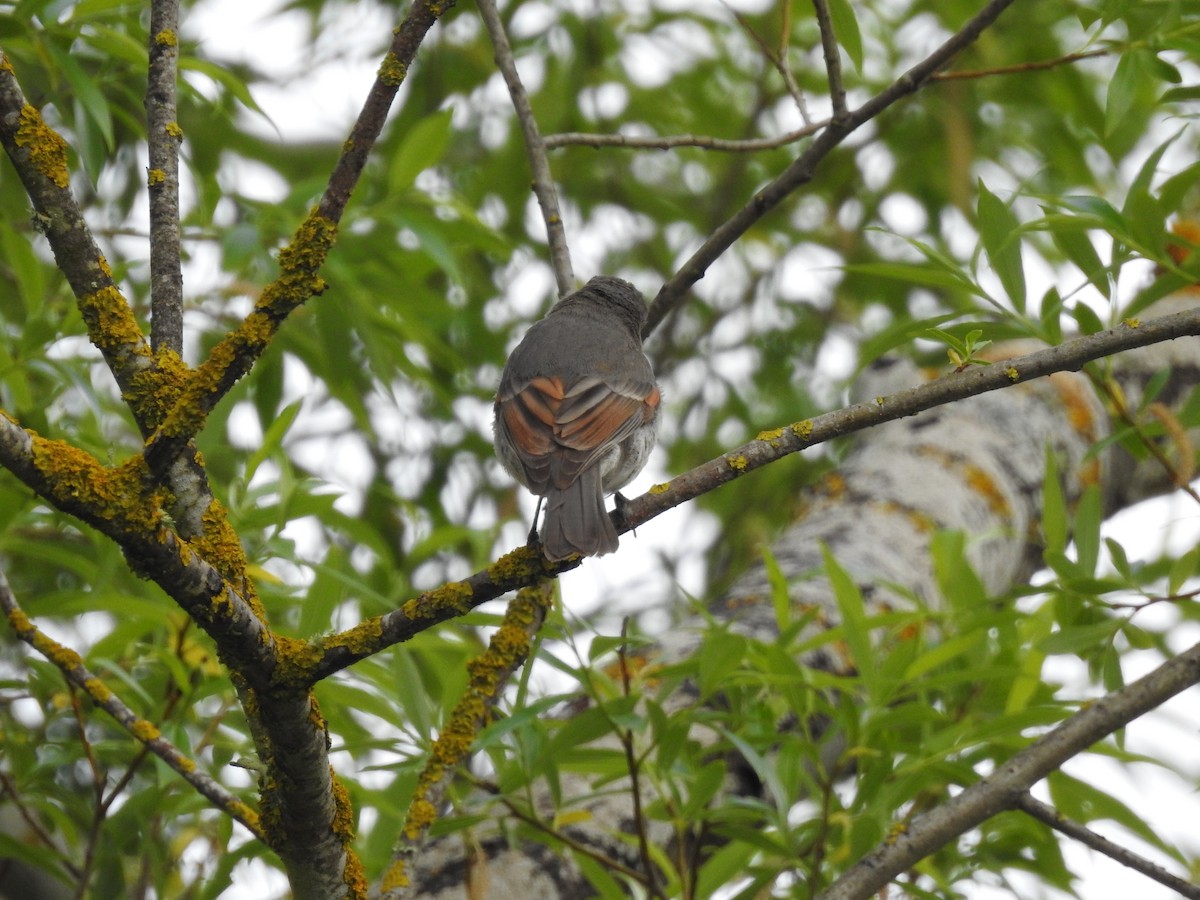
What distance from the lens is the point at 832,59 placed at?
308 cm

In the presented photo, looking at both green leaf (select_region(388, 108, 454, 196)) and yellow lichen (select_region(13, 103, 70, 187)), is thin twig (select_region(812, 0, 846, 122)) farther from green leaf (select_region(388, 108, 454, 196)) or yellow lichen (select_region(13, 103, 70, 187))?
yellow lichen (select_region(13, 103, 70, 187))

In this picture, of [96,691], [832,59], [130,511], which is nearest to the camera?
[130,511]

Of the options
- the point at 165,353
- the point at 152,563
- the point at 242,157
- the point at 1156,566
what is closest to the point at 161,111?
the point at 165,353

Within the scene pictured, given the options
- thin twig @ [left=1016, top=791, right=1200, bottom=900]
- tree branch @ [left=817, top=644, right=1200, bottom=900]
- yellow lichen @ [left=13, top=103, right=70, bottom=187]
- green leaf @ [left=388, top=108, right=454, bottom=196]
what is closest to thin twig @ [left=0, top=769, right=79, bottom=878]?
yellow lichen @ [left=13, top=103, right=70, bottom=187]

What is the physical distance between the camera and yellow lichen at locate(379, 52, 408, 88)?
7.56 feet

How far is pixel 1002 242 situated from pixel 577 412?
4.49ft

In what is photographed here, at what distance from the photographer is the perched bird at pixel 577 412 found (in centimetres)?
354

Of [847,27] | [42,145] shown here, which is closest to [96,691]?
[42,145]

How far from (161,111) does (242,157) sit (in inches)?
151

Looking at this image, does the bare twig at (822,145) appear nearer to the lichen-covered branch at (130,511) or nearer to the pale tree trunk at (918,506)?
the pale tree trunk at (918,506)

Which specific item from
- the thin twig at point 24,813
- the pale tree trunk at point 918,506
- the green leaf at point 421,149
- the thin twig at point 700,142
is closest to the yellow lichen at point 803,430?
the thin twig at point 700,142

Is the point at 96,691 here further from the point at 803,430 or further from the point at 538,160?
the point at 538,160

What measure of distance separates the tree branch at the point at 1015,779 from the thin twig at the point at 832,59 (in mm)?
1491

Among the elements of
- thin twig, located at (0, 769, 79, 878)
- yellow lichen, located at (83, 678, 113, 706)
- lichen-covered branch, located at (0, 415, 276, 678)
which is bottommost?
lichen-covered branch, located at (0, 415, 276, 678)
